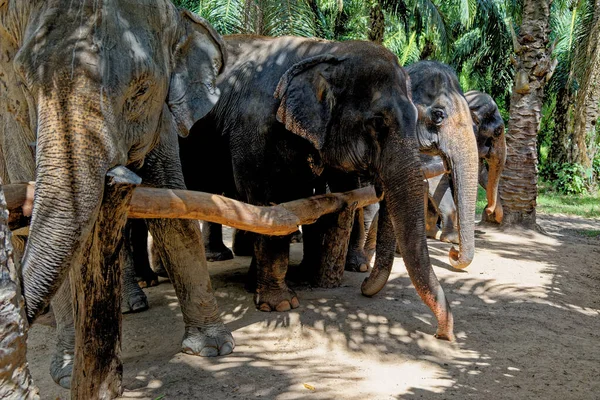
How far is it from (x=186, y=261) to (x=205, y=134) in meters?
1.95

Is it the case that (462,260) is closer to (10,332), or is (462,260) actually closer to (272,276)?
(272,276)

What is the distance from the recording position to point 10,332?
133cm

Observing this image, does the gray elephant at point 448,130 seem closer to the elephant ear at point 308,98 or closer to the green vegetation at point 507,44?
the elephant ear at point 308,98

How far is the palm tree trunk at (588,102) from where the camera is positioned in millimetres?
14852

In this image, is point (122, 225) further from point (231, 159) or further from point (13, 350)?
point (231, 159)

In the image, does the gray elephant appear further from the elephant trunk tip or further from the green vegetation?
the green vegetation

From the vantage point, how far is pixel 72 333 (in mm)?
4031

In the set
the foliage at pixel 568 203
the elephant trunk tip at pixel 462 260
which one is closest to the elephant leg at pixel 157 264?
the elephant trunk tip at pixel 462 260

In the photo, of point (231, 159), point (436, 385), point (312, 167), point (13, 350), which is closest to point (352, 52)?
point (312, 167)

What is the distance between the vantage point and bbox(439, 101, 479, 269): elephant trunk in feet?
19.4

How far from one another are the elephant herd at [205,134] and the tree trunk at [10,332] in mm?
817

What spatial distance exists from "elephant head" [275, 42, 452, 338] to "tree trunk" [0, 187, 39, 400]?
3.53 m

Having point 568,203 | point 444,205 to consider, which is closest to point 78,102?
point 444,205

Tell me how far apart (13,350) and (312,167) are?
14.0 ft
